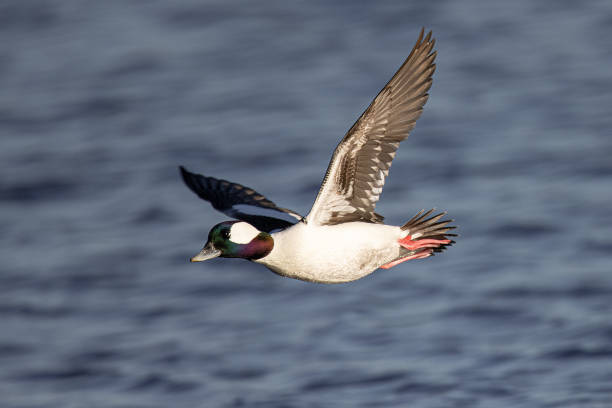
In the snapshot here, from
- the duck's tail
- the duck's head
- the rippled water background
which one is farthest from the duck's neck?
the rippled water background

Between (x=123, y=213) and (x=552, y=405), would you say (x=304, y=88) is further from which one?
(x=552, y=405)

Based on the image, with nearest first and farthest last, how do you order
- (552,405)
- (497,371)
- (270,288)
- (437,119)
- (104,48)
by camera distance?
(552,405) < (497,371) < (270,288) < (437,119) < (104,48)

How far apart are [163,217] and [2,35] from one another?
6.37m

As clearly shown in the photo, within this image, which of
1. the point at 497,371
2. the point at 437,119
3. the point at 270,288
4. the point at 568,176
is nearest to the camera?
the point at 497,371

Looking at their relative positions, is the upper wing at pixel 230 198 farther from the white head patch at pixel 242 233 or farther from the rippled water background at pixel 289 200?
the rippled water background at pixel 289 200

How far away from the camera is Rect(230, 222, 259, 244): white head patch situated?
24.7 feet

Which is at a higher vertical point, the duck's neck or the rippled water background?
the rippled water background

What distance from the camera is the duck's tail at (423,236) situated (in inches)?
307

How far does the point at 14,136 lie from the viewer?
16812 millimetres

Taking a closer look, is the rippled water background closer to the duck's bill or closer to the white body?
the white body

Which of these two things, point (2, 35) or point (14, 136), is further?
point (2, 35)

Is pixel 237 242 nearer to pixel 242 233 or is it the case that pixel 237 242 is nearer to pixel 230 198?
pixel 242 233

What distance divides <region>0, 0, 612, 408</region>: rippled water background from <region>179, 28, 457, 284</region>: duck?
347 centimetres

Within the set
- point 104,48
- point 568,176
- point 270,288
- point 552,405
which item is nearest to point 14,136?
point 104,48
